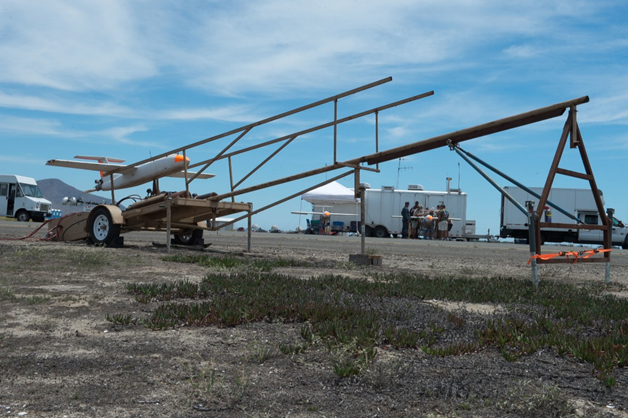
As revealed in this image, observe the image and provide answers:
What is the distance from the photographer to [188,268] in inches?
413

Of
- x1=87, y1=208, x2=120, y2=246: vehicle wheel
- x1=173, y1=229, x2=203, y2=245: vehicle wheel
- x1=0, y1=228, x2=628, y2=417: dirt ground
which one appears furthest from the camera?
x1=173, y1=229, x2=203, y2=245: vehicle wheel

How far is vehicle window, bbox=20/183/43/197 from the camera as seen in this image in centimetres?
4459

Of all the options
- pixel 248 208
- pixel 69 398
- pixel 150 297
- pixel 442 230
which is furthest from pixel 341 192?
pixel 69 398

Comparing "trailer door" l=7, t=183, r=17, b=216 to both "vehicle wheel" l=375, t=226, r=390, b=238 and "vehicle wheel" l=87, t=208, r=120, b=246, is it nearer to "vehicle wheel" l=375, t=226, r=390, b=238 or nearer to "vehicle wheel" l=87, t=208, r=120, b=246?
"vehicle wheel" l=375, t=226, r=390, b=238

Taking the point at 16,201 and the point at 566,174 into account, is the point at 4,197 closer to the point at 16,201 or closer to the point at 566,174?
the point at 16,201

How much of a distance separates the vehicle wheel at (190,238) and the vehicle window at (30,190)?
3259 cm

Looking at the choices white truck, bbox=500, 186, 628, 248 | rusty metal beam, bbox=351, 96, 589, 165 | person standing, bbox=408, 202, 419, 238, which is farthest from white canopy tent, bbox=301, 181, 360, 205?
rusty metal beam, bbox=351, 96, 589, 165

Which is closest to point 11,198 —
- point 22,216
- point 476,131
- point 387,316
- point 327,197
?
point 22,216

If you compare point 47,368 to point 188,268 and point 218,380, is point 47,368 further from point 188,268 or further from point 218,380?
point 188,268

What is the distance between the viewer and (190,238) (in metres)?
16.5

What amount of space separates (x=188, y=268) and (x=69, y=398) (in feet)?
21.9

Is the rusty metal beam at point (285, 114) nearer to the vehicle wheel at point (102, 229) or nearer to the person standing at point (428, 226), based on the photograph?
the vehicle wheel at point (102, 229)

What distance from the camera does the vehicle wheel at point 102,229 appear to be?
1434 cm

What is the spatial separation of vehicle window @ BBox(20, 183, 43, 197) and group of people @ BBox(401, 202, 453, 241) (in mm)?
26533
